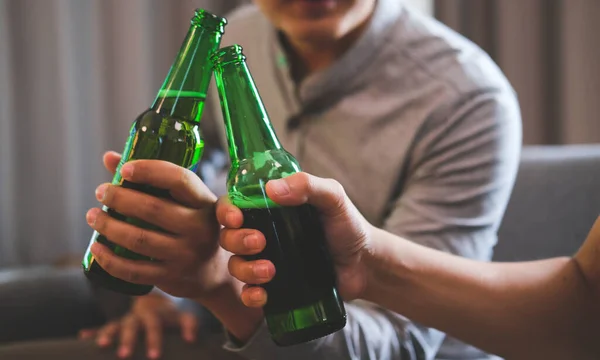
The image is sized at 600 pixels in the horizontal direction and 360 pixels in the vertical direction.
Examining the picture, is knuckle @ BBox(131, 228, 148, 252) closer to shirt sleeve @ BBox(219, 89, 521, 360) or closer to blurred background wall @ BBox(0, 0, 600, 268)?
shirt sleeve @ BBox(219, 89, 521, 360)

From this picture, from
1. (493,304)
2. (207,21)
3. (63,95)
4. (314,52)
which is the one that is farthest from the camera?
(63,95)

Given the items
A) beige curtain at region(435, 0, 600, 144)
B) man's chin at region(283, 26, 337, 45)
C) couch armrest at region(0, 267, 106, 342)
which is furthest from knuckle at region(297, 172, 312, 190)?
beige curtain at region(435, 0, 600, 144)

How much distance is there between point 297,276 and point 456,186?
16.6 inches

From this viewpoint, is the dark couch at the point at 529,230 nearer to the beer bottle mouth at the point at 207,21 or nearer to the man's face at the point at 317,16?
the man's face at the point at 317,16

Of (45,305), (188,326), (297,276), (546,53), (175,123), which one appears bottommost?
(45,305)

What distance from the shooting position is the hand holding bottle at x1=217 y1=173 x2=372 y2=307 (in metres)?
0.49

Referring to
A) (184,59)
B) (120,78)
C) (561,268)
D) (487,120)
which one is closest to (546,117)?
(487,120)

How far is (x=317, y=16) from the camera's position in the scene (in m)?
0.86

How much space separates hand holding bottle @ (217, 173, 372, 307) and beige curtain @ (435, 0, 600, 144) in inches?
58.7

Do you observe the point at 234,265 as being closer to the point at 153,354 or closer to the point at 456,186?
the point at 153,354

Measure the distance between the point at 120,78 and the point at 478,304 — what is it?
172 cm

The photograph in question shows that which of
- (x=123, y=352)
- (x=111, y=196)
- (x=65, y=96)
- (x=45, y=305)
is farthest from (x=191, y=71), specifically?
(x=65, y=96)

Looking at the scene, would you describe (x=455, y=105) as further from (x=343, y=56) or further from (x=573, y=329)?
(x=573, y=329)

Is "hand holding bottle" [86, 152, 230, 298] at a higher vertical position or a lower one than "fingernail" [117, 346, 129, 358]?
higher
